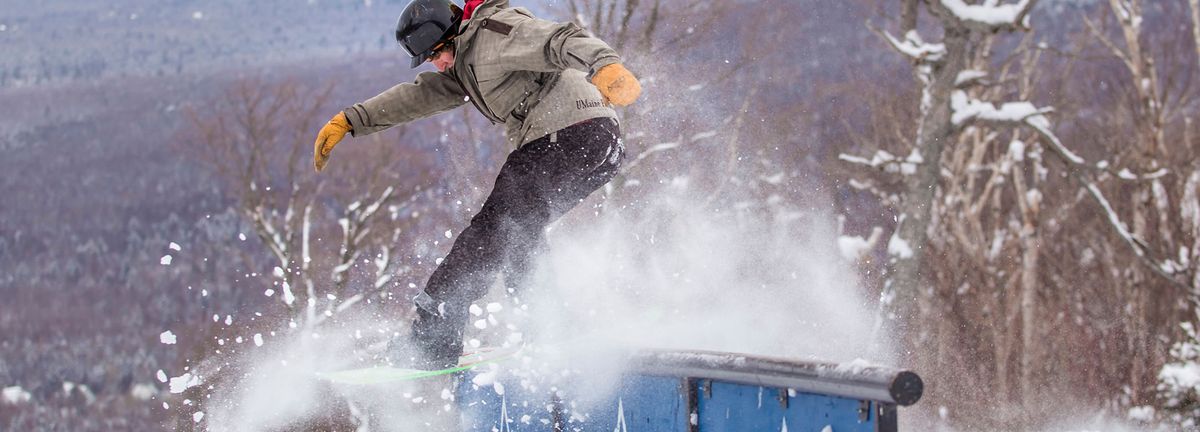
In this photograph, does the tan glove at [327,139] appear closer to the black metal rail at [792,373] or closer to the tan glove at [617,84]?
the tan glove at [617,84]

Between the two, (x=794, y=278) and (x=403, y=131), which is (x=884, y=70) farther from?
(x=794, y=278)

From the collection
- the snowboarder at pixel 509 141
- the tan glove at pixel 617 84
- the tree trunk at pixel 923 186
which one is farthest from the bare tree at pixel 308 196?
the tan glove at pixel 617 84

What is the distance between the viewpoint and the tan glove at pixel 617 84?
12.0ft

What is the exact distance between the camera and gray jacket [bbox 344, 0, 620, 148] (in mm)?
4117

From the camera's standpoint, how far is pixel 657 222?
1045 cm

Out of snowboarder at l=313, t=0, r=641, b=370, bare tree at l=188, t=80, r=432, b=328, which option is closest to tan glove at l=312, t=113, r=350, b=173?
snowboarder at l=313, t=0, r=641, b=370

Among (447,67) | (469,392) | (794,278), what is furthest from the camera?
(794,278)

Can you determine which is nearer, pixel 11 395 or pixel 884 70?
pixel 884 70

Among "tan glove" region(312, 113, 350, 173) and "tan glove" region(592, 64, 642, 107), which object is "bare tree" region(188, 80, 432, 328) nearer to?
"tan glove" region(312, 113, 350, 173)

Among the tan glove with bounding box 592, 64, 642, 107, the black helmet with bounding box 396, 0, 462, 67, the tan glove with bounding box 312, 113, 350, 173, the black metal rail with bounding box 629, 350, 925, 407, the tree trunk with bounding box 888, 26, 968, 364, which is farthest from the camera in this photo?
the tree trunk with bounding box 888, 26, 968, 364

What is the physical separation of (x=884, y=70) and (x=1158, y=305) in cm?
987

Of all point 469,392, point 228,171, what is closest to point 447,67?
point 469,392

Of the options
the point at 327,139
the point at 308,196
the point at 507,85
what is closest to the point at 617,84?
the point at 507,85

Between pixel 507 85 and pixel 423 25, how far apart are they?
40cm
